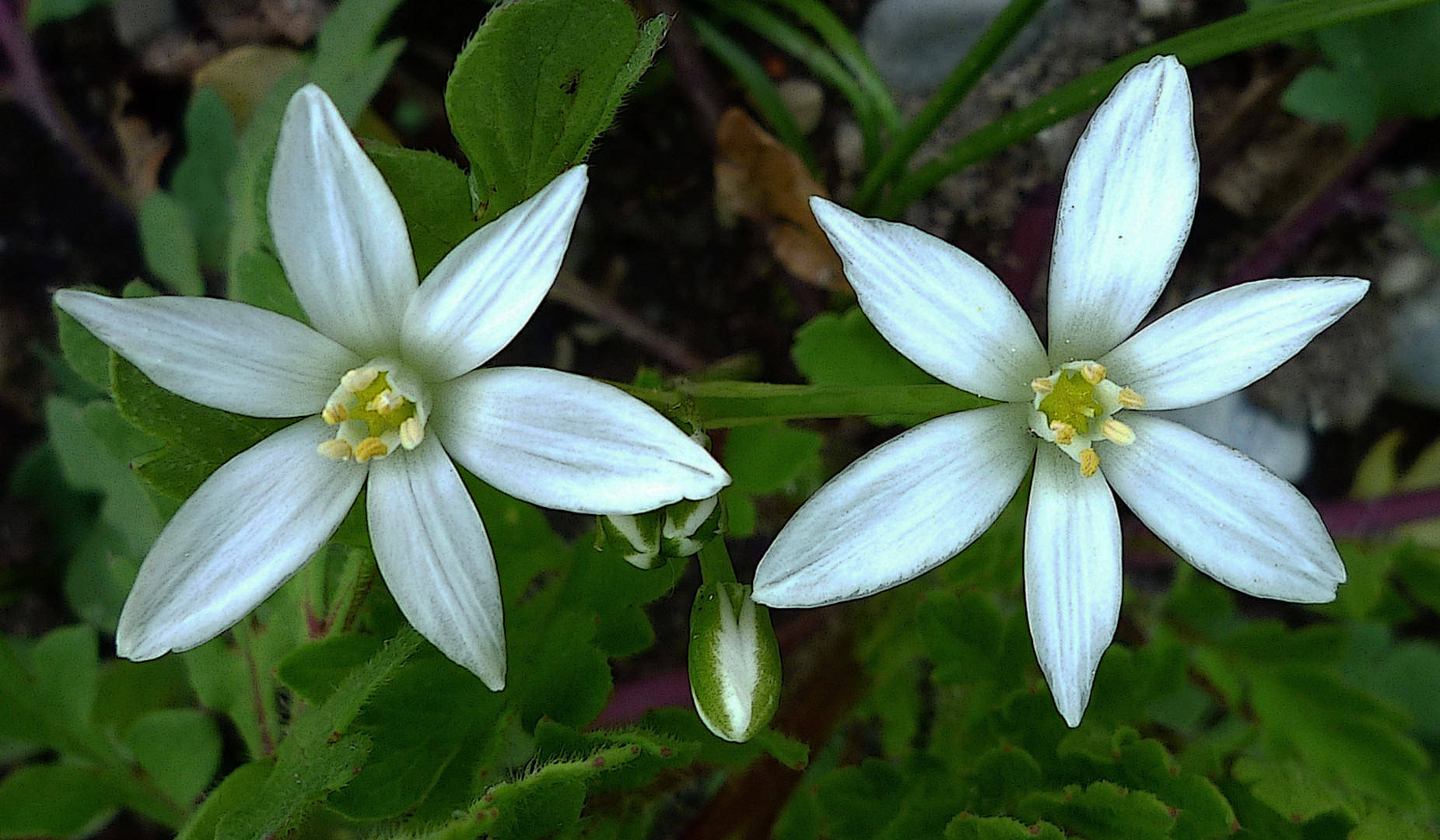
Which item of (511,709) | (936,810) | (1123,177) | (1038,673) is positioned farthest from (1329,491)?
(511,709)

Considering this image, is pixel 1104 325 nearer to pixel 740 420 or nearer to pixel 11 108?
pixel 740 420

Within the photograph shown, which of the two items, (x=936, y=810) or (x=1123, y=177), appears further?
(x=936, y=810)

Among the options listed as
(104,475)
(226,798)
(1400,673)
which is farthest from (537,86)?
(1400,673)

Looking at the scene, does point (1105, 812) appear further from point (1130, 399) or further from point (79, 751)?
point (79, 751)

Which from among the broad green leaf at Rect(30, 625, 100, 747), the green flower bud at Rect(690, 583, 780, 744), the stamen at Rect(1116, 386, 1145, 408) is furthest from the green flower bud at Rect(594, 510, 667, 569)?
the broad green leaf at Rect(30, 625, 100, 747)

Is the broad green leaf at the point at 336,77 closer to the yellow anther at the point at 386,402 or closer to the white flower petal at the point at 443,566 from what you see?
the yellow anther at the point at 386,402

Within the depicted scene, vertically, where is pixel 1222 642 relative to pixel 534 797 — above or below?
below

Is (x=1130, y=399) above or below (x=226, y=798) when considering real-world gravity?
above
